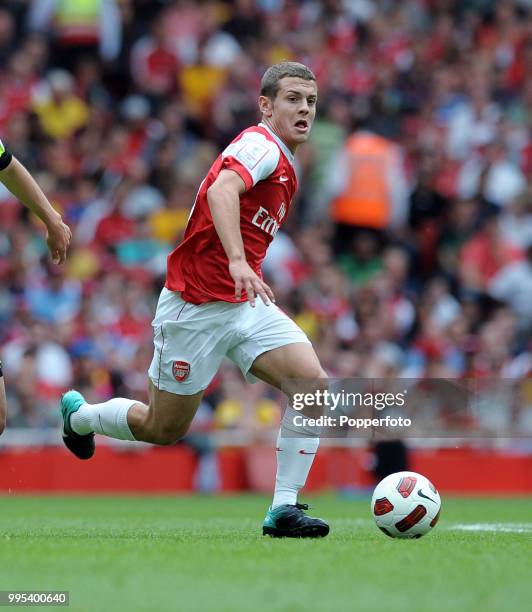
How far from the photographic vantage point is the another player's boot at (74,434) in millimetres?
7531

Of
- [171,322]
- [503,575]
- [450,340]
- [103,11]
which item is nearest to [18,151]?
[103,11]

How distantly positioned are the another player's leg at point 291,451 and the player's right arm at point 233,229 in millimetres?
552

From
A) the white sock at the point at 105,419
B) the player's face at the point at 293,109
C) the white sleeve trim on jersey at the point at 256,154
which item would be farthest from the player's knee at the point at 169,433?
the player's face at the point at 293,109

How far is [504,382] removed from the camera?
47.2 feet

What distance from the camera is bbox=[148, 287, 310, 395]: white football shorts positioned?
7008mm

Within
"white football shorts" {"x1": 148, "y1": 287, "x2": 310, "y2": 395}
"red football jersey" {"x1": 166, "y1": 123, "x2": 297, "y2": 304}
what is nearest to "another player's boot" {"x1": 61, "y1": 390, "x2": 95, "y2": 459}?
"white football shorts" {"x1": 148, "y1": 287, "x2": 310, "y2": 395}

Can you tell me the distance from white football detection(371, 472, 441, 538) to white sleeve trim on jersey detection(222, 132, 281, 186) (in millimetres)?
1638

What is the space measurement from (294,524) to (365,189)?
396 inches

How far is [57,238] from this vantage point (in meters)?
6.70

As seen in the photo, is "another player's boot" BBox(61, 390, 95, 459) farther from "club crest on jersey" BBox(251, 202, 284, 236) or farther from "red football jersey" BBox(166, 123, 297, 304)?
"club crest on jersey" BBox(251, 202, 284, 236)

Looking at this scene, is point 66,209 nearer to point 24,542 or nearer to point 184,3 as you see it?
point 184,3

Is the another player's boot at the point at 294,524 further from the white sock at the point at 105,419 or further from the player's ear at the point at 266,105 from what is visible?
the player's ear at the point at 266,105

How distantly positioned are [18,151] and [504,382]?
593 centimetres

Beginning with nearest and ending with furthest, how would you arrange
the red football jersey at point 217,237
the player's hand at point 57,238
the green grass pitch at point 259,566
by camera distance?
the green grass pitch at point 259,566
the player's hand at point 57,238
the red football jersey at point 217,237
